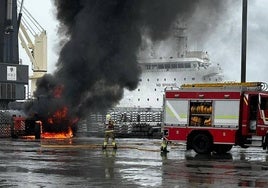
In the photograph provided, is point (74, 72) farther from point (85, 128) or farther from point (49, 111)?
point (85, 128)

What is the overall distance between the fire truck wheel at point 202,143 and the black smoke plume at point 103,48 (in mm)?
11205

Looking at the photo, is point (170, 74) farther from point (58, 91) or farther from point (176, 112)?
point (176, 112)

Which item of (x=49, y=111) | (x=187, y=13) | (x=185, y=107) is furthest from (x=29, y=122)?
(x=185, y=107)

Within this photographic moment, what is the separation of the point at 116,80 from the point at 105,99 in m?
1.74

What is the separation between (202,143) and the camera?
19172 millimetres

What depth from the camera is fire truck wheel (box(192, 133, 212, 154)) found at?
1906cm

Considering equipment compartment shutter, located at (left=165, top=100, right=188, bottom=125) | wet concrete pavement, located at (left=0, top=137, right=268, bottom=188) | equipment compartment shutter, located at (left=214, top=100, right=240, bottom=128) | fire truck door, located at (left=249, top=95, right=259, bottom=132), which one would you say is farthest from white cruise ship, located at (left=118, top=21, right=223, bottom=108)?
wet concrete pavement, located at (left=0, top=137, right=268, bottom=188)

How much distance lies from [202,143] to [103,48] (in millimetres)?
12338

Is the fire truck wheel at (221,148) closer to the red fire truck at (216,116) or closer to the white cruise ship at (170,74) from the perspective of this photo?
the red fire truck at (216,116)

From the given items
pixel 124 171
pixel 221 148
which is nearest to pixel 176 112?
pixel 221 148

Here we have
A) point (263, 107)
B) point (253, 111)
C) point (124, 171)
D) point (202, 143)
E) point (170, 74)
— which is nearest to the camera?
point (124, 171)

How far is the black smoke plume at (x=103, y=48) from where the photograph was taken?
29.9 m

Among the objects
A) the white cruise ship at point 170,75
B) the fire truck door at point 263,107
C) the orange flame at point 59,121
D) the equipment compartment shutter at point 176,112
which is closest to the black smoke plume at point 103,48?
the orange flame at point 59,121

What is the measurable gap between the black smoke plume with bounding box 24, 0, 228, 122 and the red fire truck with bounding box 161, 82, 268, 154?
10.2 m
